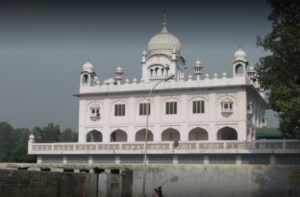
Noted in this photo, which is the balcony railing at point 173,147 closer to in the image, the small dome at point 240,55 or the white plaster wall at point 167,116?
the white plaster wall at point 167,116

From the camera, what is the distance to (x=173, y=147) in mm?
37031

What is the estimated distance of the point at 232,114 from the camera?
39.7m

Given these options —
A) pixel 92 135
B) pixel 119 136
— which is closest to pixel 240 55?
Answer: pixel 119 136

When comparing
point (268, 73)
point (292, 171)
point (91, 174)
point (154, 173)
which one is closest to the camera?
point (91, 174)

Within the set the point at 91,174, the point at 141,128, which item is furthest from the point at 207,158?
the point at 91,174

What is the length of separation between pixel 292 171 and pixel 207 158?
8.18 m

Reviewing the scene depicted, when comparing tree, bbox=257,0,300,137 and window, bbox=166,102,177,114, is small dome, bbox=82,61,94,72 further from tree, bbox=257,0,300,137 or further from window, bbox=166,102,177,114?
tree, bbox=257,0,300,137

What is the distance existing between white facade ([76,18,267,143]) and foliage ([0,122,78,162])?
14292 mm

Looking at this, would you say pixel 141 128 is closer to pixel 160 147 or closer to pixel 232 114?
pixel 160 147

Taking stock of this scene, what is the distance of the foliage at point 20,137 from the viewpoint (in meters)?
69.7

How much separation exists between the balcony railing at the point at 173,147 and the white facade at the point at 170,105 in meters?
3.08

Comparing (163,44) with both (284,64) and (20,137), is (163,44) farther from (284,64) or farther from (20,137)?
(20,137)

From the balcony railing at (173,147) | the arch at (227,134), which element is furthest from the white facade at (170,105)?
the balcony railing at (173,147)

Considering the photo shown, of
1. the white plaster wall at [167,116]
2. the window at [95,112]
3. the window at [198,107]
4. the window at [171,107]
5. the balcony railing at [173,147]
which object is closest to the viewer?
the balcony railing at [173,147]
